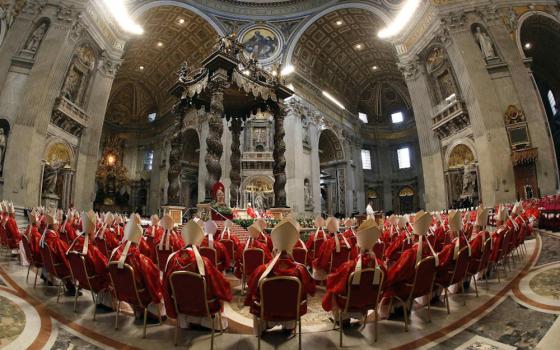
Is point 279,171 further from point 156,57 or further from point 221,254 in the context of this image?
point 156,57

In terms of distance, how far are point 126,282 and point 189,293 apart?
79 cm

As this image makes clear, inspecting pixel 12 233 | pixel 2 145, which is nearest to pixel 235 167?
pixel 12 233

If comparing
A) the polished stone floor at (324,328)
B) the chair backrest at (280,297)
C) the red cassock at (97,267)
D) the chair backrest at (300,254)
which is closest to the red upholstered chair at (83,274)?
the red cassock at (97,267)

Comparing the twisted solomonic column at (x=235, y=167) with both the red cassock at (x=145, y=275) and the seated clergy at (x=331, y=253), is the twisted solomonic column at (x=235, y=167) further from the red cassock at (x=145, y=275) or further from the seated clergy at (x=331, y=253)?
the red cassock at (x=145, y=275)

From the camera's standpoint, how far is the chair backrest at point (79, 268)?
3171 millimetres

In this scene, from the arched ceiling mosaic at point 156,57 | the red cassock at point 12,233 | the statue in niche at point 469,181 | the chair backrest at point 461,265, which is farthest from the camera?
the arched ceiling mosaic at point 156,57

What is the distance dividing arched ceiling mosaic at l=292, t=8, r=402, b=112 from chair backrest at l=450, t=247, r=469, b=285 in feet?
64.7

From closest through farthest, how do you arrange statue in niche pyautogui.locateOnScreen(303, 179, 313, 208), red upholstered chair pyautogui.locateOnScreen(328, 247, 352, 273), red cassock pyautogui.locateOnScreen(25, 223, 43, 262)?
1. red cassock pyautogui.locateOnScreen(25, 223, 43, 262)
2. red upholstered chair pyautogui.locateOnScreen(328, 247, 352, 273)
3. statue in niche pyautogui.locateOnScreen(303, 179, 313, 208)

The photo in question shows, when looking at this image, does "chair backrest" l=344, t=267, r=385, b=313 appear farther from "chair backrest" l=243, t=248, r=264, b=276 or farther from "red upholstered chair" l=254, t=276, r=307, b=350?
"chair backrest" l=243, t=248, r=264, b=276

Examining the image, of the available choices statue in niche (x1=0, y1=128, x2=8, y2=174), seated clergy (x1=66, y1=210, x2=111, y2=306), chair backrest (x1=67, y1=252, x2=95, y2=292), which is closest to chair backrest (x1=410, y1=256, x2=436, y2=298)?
seated clergy (x1=66, y1=210, x2=111, y2=306)

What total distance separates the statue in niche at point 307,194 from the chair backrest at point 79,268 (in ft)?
54.9

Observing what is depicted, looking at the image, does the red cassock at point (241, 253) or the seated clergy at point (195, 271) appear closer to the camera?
the seated clergy at point (195, 271)

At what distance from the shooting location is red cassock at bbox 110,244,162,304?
2.87 m

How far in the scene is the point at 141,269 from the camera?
288 centimetres
